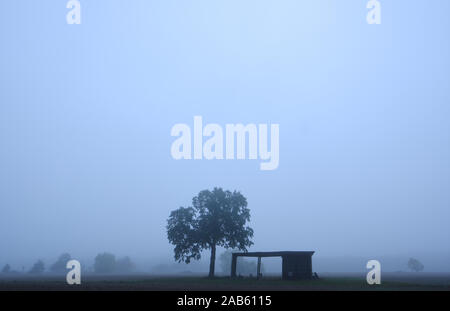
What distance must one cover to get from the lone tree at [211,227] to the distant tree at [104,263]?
14293 cm

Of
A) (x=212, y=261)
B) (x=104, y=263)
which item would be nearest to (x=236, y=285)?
(x=212, y=261)

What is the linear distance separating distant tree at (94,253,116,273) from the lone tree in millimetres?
142934

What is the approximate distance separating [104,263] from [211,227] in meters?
147

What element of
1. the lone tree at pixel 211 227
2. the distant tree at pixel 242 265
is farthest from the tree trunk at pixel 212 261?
the distant tree at pixel 242 265

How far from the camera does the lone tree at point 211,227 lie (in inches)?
2143

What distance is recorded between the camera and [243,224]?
55.2m

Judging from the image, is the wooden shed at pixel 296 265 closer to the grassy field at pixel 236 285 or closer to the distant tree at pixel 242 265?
the grassy field at pixel 236 285

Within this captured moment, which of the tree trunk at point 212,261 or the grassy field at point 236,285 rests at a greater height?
the grassy field at point 236,285

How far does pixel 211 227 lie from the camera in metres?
54.3

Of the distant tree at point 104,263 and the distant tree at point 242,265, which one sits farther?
the distant tree at point 104,263

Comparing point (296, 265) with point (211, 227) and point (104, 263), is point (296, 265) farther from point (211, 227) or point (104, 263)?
point (104, 263)
